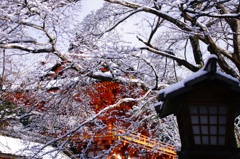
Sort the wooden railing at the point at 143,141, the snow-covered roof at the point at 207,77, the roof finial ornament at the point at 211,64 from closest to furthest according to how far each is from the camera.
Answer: the roof finial ornament at the point at 211,64
the snow-covered roof at the point at 207,77
the wooden railing at the point at 143,141

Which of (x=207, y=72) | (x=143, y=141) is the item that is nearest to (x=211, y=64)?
(x=207, y=72)

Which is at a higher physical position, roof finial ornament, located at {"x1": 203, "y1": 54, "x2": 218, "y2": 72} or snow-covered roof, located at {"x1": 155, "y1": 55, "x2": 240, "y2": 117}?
roof finial ornament, located at {"x1": 203, "y1": 54, "x2": 218, "y2": 72}

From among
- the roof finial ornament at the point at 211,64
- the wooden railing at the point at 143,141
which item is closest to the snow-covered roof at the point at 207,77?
the roof finial ornament at the point at 211,64

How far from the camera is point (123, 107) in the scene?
10.4m

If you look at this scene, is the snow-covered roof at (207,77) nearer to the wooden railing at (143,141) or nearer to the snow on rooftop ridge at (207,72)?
the snow on rooftop ridge at (207,72)

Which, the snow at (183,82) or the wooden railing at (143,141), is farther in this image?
the wooden railing at (143,141)

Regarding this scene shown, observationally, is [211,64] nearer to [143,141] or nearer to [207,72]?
[207,72]

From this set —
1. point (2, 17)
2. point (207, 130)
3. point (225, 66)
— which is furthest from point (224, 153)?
point (2, 17)

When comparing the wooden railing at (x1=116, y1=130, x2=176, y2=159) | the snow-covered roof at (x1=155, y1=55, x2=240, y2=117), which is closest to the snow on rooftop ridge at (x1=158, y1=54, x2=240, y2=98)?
the snow-covered roof at (x1=155, y1=55, x2=240, y2=117)

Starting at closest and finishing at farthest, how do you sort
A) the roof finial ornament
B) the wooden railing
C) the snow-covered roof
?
the roof finial ornament, the snow-covered roof, the wooden railing

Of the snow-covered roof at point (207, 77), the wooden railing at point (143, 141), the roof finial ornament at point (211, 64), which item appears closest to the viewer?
the roof finial ornament at point (211, 64)

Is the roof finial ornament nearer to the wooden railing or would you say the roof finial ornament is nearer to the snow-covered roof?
the snow-covered roof

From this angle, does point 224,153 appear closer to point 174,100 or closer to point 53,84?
point 174,100

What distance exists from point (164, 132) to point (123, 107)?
270cm
